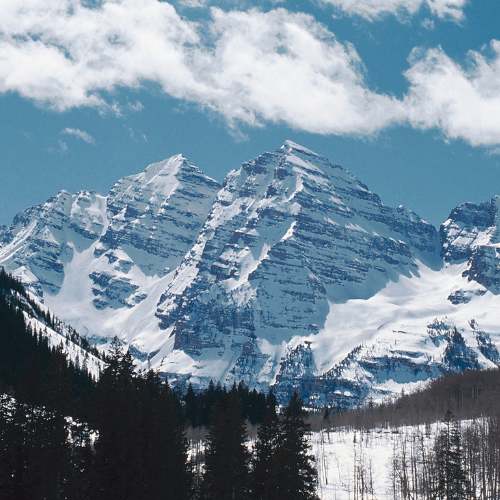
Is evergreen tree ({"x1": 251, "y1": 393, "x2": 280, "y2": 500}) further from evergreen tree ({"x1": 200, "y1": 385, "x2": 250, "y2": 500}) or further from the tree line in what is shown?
evergreen tree ({"x1": 200, "y1": 385, "x2": 250, "y2": 500})

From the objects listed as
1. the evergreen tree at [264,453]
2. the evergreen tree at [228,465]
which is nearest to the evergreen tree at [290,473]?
the evergreen tree at [228,465]

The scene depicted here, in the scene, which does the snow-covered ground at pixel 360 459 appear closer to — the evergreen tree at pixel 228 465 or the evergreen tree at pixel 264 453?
the evergreen tree at pixel 264 453

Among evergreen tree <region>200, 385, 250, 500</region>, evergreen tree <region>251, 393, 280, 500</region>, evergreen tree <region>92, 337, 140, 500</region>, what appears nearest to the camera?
evergreen tree <region>92, 337, 140, 500</region>

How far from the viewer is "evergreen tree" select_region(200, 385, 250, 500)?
198 feet

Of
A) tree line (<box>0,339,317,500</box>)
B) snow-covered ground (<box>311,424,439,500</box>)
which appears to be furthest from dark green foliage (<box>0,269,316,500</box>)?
snow-covered ground (<box>311,424,439,500</box>)

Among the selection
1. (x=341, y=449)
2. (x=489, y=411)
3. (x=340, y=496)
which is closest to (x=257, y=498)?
(x=340, y=496)

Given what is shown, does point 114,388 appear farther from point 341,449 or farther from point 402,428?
point 402,428

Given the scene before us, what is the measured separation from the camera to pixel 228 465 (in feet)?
200

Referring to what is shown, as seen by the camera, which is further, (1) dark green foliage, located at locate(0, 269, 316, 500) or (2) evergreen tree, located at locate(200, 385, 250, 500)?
(2) evergreen tree, located at locate(200, 385, 250, 500)

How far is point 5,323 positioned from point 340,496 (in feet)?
330

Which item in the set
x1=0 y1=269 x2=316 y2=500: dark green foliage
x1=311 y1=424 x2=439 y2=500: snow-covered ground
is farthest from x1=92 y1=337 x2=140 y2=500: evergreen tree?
x1=311 y1=424 x2=439 y2=500: snow-covered ground

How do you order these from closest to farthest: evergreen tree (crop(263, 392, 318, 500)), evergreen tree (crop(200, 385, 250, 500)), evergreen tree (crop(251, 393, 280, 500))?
evergreen tree (crop(263, 392, 318, 500)) < evergreen tree (crop(200, 385, 250, 500)) < evergreen tree (crop(251, 393, 280, 500))

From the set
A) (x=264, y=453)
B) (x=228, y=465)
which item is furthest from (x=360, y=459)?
(x=228, y=465)

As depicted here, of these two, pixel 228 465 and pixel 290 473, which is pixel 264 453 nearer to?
pixel 228 465
